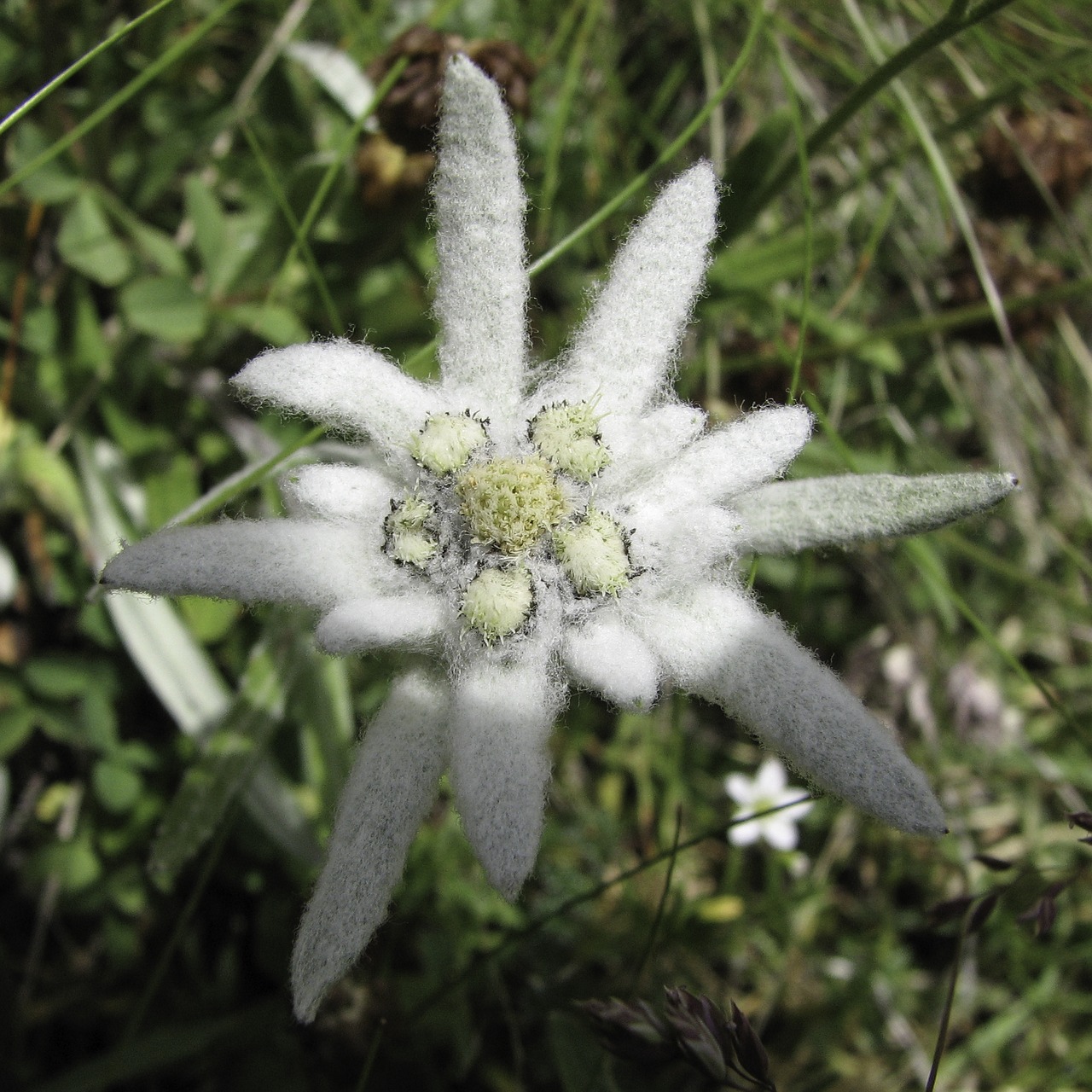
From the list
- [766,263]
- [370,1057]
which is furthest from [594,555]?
[766,263]

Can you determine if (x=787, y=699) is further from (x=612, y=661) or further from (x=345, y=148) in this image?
(x=345, y=148)

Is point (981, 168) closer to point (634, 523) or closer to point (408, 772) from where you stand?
point (634, 523)

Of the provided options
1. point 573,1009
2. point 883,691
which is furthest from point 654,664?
point 883,691

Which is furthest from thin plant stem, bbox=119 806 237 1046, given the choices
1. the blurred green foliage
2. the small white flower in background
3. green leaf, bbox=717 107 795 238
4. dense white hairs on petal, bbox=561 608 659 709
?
green leaf, bbox=717 107 795 238

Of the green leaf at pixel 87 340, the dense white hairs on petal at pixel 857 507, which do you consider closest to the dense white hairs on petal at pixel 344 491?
the dense white hairs on petal at pixel 857 507

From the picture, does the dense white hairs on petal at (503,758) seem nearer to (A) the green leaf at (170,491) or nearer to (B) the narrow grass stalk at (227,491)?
(B) the narrow grass stalk at (227,491)

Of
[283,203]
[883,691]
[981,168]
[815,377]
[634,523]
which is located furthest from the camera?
[883,691]
